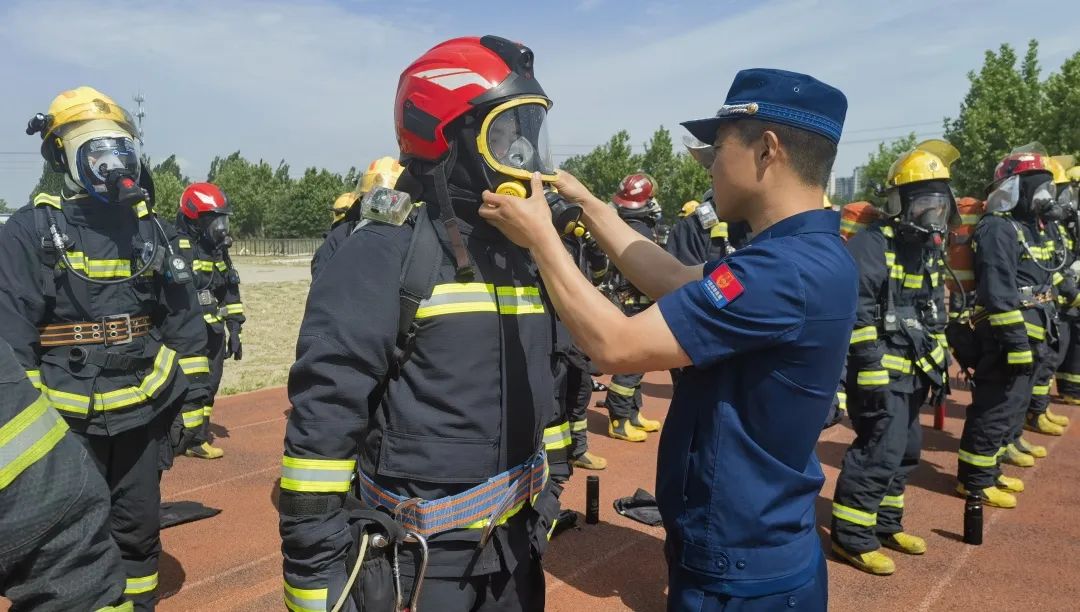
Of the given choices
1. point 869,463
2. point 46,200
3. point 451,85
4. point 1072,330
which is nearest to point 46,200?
point 46,200

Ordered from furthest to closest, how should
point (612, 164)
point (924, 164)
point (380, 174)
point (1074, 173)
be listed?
point (612, 164)
point (1074, 173)
point (380, 174)
point (924, 164)

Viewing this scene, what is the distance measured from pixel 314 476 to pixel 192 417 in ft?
9.48

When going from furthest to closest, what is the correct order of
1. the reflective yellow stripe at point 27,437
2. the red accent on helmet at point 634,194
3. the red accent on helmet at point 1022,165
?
1. the red accent on helmet at point 634,194
2. the red accent on helmet at point 1022,165
3. the reflective yellow stripe at point 27,437

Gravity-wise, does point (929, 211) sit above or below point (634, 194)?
below

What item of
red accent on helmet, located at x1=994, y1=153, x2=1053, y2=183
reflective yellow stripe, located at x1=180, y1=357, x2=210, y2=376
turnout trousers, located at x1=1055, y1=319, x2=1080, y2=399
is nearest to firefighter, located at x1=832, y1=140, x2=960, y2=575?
red accent on helmet, located at x1=994, y1=153, x2=1053, y2=183

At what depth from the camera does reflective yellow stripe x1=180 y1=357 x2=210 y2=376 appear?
14.6 ft

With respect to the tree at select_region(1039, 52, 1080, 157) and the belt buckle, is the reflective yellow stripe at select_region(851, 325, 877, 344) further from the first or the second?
the tree at select_region(1039, 52, 1080, 157)

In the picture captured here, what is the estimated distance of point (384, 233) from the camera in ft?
7.47

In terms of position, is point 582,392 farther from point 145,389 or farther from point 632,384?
point 145,389

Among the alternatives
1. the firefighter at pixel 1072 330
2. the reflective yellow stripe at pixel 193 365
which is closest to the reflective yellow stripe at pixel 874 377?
the reflective yellow stripe at pixel 193 365

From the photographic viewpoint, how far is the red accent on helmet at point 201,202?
8.06 meters

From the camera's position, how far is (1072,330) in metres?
9.59

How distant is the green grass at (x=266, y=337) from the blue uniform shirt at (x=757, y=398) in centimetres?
945

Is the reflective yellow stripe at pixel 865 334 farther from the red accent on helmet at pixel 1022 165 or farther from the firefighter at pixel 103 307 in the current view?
the firefighter at pixel 103 307
